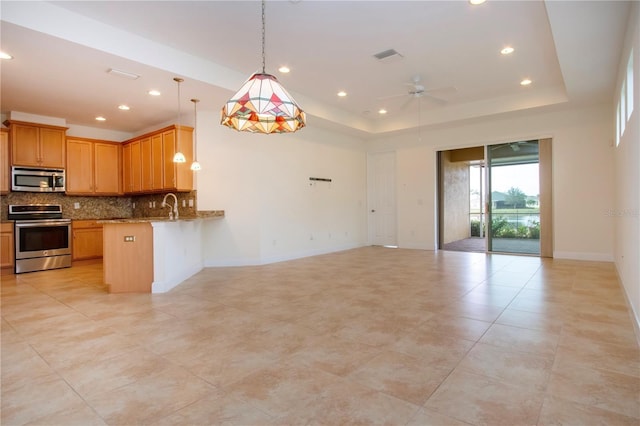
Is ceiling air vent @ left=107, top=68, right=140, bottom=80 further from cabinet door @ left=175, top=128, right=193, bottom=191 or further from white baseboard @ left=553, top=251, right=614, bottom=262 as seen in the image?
white baseboard @ left=553, top=251, right=614, bottom=262

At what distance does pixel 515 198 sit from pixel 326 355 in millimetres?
6586

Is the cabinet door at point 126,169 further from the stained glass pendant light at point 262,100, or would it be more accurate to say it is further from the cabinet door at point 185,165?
the stained glass pendant light at point 262,100

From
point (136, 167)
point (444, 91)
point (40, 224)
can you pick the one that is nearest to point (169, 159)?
point (136, 167)

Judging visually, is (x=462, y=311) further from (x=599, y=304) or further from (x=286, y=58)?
(x=286, y=58)

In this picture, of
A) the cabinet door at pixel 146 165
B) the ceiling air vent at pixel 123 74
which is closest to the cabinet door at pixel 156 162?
the cabinet door at pixel 146 165

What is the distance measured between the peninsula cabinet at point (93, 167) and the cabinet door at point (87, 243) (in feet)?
2.77

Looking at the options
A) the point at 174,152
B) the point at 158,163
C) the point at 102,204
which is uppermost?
the point at 174,152

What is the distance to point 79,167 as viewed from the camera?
7.01m

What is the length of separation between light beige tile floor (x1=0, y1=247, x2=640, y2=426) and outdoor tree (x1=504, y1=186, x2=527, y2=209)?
278cm

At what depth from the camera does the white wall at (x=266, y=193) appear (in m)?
6.20

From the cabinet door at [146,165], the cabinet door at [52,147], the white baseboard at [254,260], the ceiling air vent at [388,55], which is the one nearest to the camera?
the ceiling air vent at [388,55]

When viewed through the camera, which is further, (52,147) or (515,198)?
(515,198)

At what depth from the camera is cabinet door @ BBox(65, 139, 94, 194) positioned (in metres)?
6.87

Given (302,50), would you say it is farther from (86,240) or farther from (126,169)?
(86,240)
